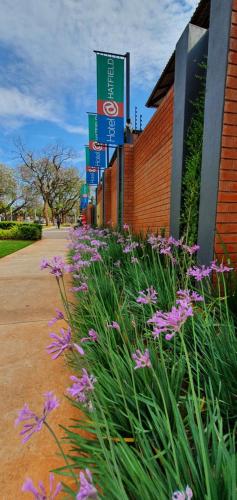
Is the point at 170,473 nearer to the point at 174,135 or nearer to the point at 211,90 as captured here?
the point at 211,90

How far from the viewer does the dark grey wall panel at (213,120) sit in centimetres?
238

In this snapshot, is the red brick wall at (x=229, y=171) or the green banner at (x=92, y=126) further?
the green banner at (x=92, y=126)

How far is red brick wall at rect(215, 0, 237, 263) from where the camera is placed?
2.35 metres

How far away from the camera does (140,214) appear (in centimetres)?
595

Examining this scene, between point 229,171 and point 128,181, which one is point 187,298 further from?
point 128,181

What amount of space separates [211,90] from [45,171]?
35230 mm

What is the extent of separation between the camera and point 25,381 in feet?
5.82

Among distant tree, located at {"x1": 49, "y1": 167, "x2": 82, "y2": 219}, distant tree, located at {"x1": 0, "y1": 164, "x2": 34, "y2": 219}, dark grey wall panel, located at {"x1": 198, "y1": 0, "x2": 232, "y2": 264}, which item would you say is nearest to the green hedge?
dark grey wall panel, located at {"x1": 198, "y1": 0, "x2": 232, "y2": 264}

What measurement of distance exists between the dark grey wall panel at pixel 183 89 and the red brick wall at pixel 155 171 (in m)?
0.41

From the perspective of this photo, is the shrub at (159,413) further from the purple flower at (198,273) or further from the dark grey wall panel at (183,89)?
the dark grey wall panel at (183,89)

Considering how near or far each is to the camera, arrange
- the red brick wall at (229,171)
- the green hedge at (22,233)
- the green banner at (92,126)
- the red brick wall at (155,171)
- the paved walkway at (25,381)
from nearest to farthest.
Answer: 1. the paved walkway at (25,381)
2. the red brick wall at (229,171)
3. the red brick wall at (155,171)
4. the green banner at (92,126)
5. the green hedge at (22,233)

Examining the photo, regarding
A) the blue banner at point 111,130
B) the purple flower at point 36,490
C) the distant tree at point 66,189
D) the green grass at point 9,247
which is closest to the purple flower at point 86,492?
the purple flower at point 36,490

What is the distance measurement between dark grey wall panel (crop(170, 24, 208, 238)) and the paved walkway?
209 centimetres

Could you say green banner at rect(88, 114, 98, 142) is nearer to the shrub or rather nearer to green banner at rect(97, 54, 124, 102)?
green banner at rect(97, 54, 124, 102)
